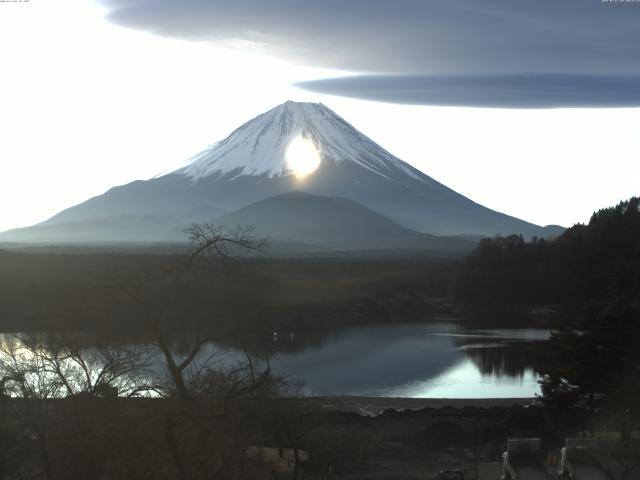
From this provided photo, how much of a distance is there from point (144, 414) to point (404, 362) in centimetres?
2151

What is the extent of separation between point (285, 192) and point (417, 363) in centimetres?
12417

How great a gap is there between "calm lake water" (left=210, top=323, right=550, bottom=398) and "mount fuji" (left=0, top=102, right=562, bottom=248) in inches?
3975

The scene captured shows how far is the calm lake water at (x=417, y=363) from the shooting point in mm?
22859

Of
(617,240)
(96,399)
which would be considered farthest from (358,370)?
(617,240)

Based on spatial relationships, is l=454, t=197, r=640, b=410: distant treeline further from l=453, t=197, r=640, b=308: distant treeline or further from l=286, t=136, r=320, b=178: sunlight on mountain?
l=286, t=136, r=320, b=178: sunlight on mountain

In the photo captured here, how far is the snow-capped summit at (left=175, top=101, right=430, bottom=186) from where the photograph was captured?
14588 centimetres

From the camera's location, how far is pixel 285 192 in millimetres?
150500

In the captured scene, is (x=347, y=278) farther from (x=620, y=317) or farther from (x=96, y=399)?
(x=96, y=399)

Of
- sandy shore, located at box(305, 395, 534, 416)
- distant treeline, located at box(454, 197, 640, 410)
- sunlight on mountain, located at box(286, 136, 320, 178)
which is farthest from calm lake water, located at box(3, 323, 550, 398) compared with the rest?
sunlight on mountain, located at box(286, 136, 320, 178)

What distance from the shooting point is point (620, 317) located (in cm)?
1611

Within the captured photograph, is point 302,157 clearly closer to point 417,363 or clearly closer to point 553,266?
point 553,266

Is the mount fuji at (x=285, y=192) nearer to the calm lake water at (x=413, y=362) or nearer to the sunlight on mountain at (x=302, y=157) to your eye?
the sunlight on mountain at (x=302, y=157)

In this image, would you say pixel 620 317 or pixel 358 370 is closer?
pixel 620 317

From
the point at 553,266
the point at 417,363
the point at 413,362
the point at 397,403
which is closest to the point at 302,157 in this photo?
the point at 553,266
